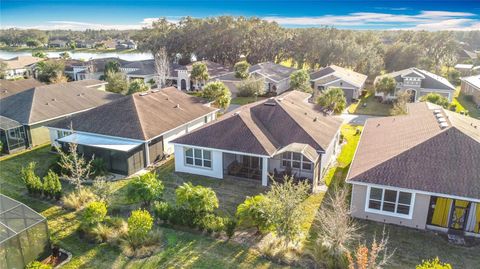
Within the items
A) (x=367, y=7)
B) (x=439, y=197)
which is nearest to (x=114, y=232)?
(x=367, y=7)

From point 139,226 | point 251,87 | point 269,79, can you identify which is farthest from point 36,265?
point 269,79

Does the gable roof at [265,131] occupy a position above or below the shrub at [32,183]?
above

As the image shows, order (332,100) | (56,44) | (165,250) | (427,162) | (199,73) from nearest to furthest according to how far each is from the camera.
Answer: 1. (165,250)
2. (427,162)
3. (332,100)
4. (199,73)
5. (56,44)

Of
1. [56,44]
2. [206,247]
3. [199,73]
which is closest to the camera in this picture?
[206,247]

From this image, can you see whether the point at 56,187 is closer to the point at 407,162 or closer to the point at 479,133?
the point at 407,162

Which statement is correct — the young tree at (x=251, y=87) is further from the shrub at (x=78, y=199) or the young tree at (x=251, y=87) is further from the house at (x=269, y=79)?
the shrub at (x=78, y=199)

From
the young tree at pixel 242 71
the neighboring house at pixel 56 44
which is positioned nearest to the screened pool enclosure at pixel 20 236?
the young tree at pixel 242 71

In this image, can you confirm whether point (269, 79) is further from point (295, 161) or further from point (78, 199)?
point (78, 199)
